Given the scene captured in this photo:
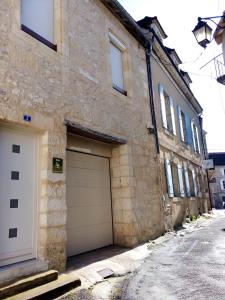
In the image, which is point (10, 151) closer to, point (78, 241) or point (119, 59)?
point (78, 241)

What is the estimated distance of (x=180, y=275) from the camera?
3.99 meters

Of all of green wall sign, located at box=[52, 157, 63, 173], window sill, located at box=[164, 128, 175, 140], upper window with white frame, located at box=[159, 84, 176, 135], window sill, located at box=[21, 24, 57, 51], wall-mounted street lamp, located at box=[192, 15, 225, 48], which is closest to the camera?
green wall sign, located at box=[52, 157, 63, 173]

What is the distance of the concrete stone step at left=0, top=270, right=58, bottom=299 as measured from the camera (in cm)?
300

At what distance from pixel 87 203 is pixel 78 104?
7.04 ft

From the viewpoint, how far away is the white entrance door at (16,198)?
11.9 ft

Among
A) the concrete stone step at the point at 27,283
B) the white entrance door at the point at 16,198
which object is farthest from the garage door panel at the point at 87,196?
the concrete stone step at the point at 27,283

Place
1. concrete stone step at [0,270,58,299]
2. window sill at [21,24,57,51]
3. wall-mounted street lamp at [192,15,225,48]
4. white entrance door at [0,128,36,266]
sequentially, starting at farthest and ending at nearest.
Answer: wall-mounted street lamp at [192,15,225,48] < window sill at [21,24,57,51] < white entrance door at [0,128,36,266] < concrete stone step at [0,270,58,299]

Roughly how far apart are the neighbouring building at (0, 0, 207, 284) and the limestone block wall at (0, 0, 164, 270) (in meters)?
0.02

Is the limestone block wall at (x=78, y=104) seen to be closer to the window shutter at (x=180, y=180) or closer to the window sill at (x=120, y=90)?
the window sill at (x=120, y=90)

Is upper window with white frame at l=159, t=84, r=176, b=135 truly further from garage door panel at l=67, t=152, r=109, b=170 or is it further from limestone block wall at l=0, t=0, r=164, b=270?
garage door panel at l=67, t=152, r=109, b=170

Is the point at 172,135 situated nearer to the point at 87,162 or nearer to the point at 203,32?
the point at 203,32

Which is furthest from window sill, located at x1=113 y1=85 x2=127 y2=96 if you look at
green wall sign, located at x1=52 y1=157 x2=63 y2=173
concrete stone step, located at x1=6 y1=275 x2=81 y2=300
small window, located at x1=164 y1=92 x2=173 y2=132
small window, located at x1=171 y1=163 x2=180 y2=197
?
concrete stone step, located at x1=6 y1=275 x2=81 y2=300

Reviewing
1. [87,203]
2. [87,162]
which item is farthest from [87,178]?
[87,203]

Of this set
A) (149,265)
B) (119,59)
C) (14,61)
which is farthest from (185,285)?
(119,59)
